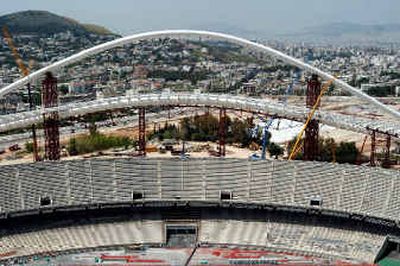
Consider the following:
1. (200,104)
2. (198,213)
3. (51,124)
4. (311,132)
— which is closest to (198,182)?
(198,213)

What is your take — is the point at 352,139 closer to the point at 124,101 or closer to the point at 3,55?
the point at 124,101

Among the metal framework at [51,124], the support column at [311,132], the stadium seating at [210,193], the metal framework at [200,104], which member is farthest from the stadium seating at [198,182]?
the metal framework at [200,104]

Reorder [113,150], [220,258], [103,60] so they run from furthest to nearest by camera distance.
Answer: [103,60], [113,150], [220,258]

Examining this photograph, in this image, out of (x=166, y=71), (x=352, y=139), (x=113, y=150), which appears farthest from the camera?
(x=166, y=71)

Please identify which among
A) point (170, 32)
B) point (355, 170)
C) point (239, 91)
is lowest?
point (239, 91)

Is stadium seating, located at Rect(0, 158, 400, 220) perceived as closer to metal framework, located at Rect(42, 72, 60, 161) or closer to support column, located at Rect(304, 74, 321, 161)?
metal framework, located at Rect(42, 72, 60, 161)

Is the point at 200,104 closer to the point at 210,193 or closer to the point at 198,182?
the point at 198,182

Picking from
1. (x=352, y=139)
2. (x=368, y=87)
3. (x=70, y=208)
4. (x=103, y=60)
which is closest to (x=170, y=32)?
(x=70, y=208)

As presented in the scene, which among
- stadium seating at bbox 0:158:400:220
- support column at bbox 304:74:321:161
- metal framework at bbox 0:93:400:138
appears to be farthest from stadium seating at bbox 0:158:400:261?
metal framework at bbox 0:93:400:138

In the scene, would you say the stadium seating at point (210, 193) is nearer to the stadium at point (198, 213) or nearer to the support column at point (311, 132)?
the stadium at point (198, 213)
